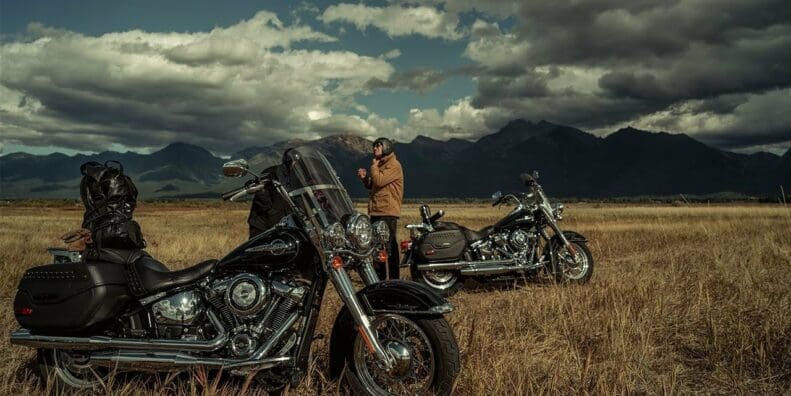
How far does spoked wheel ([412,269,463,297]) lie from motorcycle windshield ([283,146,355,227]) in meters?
5.39

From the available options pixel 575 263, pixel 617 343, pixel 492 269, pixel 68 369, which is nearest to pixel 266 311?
pixel 68 369

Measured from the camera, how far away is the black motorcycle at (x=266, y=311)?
3.47 metres

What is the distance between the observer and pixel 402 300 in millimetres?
3521

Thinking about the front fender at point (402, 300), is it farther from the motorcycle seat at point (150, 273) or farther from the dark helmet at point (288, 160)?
the motorcycle seat at point (150, 273)

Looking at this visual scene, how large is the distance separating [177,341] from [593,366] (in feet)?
9.34

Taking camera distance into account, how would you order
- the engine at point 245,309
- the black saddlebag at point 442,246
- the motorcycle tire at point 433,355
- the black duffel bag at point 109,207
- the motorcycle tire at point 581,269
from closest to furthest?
the motorcycle tire at point 433,355 → the engine at point 245,309 → the black duffel bag at point 109,207 → the motorcycle tire at point 581,269 → the black saddlebag at point 442,246

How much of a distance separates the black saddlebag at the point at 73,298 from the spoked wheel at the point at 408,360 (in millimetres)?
1762

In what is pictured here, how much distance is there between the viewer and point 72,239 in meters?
4.17

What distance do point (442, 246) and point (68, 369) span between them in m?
5.83

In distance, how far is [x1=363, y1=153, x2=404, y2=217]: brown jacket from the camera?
8.58 m

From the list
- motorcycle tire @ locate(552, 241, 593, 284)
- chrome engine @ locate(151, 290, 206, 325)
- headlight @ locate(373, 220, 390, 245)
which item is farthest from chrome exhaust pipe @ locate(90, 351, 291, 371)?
motorcycle tire @ locate(552, 241, 593, 284)

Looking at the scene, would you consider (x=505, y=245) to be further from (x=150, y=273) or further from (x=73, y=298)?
(x=73, y=298)

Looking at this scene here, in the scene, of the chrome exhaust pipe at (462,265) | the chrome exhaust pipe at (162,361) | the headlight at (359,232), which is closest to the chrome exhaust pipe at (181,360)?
the chrome exhaust pipe at (162,361)

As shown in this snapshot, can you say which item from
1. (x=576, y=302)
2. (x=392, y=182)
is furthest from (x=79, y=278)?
(x=392, y=182)
